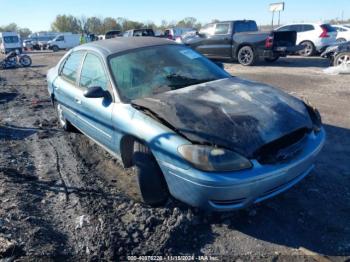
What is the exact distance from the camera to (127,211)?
338 centimetres

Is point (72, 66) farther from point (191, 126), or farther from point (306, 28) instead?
point (306, 28)

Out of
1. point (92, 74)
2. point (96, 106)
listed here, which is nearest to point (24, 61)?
point (92, 74)

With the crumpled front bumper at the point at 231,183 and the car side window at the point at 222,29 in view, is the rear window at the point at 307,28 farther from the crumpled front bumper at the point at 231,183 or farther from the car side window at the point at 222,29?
the crumpled front bumper at the point at 231,183

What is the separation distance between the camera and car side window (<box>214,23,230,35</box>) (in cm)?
1449

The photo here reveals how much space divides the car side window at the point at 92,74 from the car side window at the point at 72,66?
0.26 metres

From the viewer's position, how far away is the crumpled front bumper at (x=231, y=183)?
270 centimetres

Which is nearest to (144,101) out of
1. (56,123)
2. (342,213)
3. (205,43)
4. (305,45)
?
(342,213)

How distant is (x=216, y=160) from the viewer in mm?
2715

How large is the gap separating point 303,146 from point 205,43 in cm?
1271

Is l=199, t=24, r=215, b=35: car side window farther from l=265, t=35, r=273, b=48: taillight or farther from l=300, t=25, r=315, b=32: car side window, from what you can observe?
l=300, t=25, r=315, b=32: car side window

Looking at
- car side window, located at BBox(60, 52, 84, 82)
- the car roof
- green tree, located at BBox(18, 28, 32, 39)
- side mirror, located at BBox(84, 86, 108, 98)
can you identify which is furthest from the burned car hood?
green tree, located at BBox(18, 28, 32, 39)

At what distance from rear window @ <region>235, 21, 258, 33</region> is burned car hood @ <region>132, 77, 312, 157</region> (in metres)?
11.5

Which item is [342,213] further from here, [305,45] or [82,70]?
[305,45]

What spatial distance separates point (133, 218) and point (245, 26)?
13151mm
